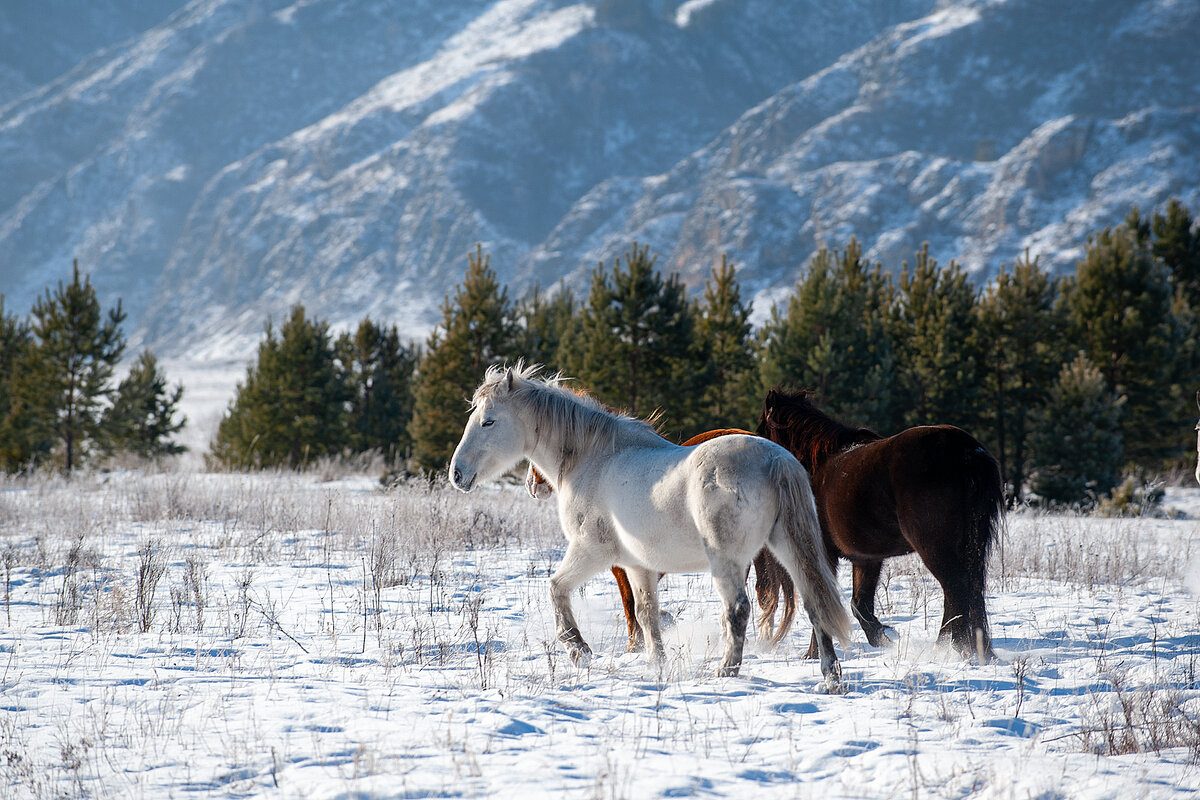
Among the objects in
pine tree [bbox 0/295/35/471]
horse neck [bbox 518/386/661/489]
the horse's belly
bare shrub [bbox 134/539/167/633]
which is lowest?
bare shrub [bbox 134/539/167/633]

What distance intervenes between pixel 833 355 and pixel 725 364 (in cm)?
386

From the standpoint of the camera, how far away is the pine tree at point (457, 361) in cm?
2042

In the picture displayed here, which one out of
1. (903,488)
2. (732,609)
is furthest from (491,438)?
(903,488)

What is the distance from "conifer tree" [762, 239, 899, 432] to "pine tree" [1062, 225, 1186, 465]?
17.5 ft

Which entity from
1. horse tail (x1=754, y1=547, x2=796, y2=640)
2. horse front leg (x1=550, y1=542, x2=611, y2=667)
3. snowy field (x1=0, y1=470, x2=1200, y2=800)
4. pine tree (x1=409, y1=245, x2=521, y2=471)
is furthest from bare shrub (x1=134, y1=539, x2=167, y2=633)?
pine tree (x1=409, y1=245, x2=521, y2=471)

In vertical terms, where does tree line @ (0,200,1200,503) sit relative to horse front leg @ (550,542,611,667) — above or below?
above

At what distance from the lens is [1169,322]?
2098cm

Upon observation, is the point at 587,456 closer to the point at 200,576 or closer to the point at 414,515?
the point at 200,576

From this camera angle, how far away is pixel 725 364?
73.8ft

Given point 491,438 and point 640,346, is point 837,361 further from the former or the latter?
point 491,438

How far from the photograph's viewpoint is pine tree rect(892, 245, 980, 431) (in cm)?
2017

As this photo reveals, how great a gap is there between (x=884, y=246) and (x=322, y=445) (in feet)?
539

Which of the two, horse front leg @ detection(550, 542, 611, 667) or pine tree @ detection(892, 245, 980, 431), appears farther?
pine tree @ detection(892, 245, 980, 431)

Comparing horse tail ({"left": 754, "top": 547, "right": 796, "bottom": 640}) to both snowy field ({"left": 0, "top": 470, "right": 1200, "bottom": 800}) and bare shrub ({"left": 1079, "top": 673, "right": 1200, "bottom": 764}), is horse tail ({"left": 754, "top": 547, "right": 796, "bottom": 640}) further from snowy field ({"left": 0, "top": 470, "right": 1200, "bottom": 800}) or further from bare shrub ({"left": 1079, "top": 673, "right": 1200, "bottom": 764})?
bare shrub ({"left": 1079, "top": 673, "right": 1200, "bottom": 764})
